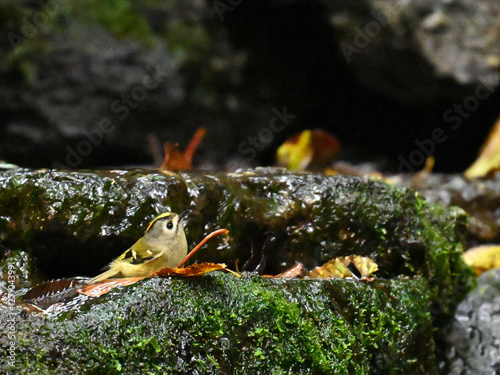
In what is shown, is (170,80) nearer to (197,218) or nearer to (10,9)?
(10,9)

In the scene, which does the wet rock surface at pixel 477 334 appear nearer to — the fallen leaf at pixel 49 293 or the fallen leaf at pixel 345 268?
the fallen leaf at pixel 345 268

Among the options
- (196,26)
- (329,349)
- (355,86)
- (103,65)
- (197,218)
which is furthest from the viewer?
(355,86)

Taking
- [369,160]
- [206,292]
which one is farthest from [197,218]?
[369,160]

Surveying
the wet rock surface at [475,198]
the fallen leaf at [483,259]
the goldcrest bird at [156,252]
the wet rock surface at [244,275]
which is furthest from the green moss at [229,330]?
the wet rock surface at [475,198]

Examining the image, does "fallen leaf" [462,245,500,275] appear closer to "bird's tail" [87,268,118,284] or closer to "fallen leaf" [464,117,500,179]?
"fallen leaf" [464,117,500,179]

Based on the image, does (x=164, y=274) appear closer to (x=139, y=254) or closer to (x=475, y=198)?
(x=139, y=254)

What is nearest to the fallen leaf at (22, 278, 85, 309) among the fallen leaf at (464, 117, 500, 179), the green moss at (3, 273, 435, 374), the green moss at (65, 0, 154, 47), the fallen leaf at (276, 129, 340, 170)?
the green moss at (3, 273, 435, 374)

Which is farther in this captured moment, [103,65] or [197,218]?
[103,65]

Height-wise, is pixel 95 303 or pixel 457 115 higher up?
pixel 95 303
